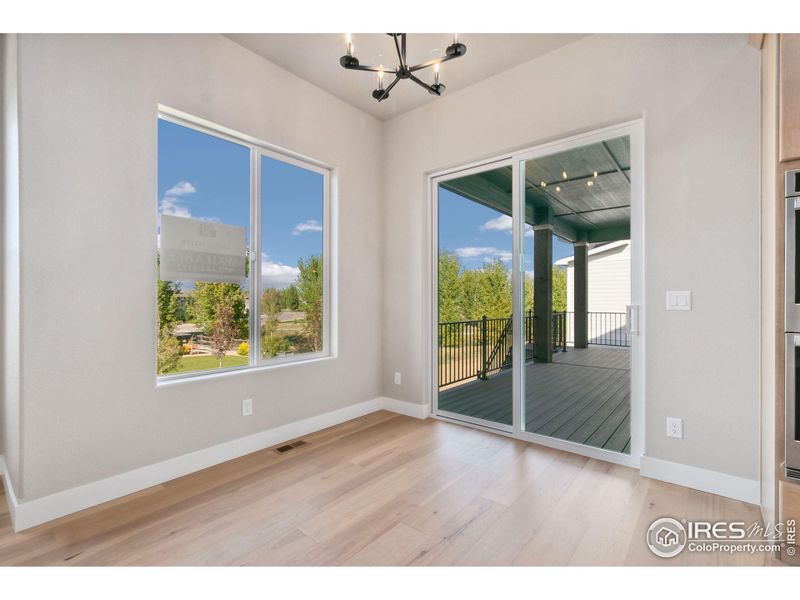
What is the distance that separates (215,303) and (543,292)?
2.55m

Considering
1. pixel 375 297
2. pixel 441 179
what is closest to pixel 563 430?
pixel 375 297

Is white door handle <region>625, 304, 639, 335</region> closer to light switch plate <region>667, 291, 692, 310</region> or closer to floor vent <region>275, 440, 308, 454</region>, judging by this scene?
light switch plate <region>667, 291, 692, 310</region>

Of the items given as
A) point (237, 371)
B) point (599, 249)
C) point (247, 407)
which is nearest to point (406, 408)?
point (247, 407)

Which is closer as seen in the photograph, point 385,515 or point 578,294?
point 385,515

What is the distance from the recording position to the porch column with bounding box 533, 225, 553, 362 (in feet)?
10.2

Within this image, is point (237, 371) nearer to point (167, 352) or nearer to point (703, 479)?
point (167, 352)

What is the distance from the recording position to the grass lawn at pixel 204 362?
2656 mm

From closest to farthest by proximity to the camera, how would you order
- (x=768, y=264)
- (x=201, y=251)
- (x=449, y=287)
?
(x=768, y=264) → (x=201, y=251) → (x=449, y=287)

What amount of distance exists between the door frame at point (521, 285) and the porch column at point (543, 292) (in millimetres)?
126

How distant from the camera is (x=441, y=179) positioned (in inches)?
146

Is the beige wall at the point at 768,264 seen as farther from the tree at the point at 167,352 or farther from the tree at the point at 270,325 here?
the tree at the point at 167,352

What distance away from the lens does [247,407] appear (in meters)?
2.87

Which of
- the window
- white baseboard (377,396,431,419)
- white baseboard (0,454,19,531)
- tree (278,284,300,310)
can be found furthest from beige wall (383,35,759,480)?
white baseboard (0,454,19,531)

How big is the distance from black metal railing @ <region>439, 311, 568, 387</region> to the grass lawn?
1.86m
